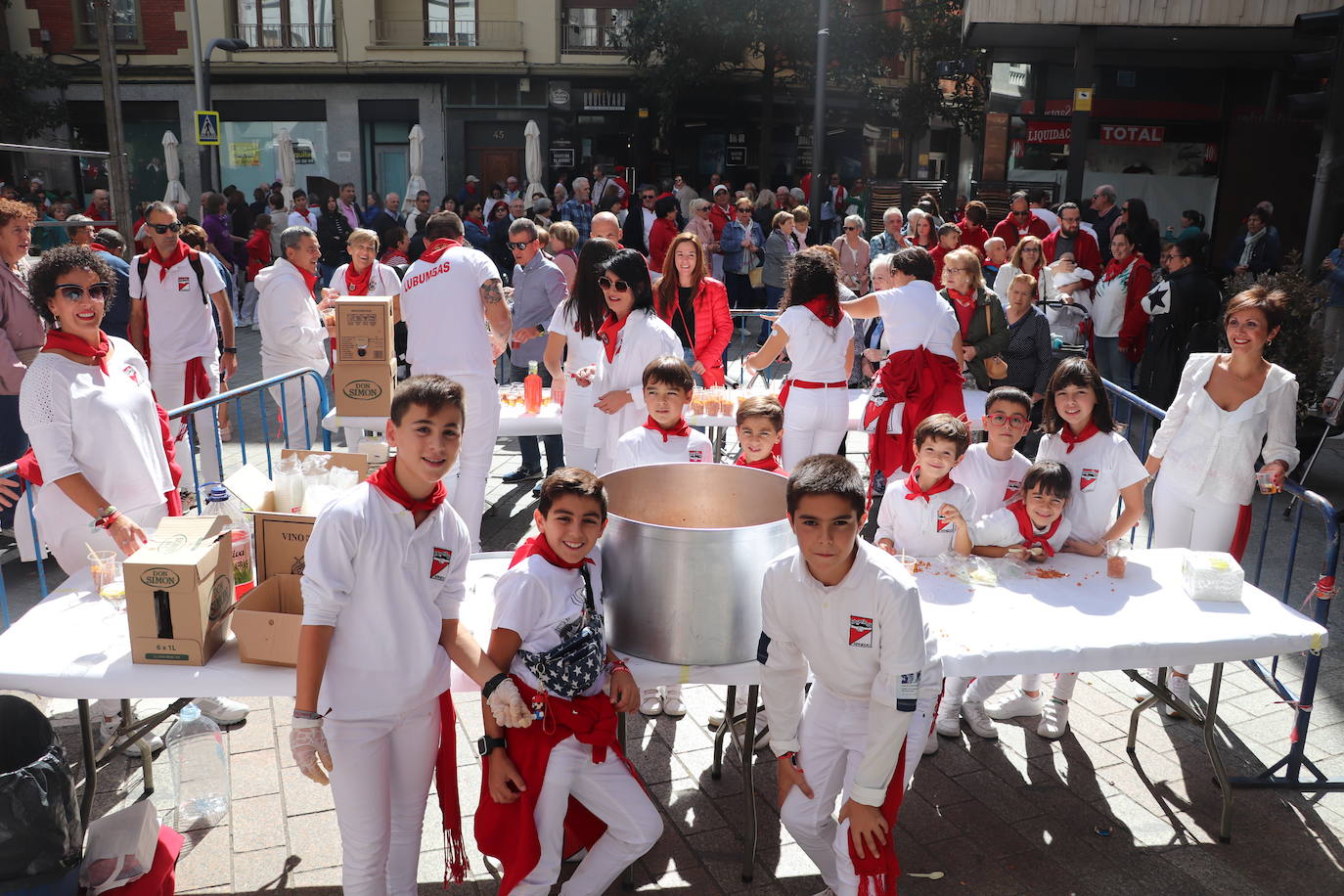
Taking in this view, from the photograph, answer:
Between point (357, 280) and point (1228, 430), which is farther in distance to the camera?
point (357, 280)

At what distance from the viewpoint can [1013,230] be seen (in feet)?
38.3

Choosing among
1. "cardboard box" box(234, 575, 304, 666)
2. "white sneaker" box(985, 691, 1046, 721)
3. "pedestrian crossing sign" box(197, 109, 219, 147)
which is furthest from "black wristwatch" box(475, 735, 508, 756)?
"pedestrian crossing sign" box(197, 109, 219, 147)

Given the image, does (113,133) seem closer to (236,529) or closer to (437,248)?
(437,248)

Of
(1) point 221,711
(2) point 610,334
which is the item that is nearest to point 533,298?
(2) point 610,334

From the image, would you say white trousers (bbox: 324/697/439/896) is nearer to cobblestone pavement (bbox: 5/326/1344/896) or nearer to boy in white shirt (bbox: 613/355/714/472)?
cobblestone pavement (bbox: 5/326/1344/896)

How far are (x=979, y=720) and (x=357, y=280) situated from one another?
5656 millimetres

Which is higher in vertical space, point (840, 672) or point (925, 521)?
point (925, 521)

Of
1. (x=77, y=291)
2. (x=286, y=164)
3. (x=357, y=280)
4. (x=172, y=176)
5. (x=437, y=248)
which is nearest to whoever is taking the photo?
(x=77, y=291)

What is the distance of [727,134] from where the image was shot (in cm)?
2698

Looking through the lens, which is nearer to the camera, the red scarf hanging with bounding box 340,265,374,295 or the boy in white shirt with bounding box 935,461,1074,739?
the boy in white shirt with bounding box 935,461,1074,739

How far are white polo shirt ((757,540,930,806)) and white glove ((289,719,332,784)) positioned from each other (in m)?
1.33

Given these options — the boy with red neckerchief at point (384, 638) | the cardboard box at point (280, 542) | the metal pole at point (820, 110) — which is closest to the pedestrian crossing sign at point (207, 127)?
the metal pole at point (820, 110)

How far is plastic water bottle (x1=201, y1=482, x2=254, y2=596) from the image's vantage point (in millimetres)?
3506

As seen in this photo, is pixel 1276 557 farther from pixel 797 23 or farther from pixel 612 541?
pixel 797 23
